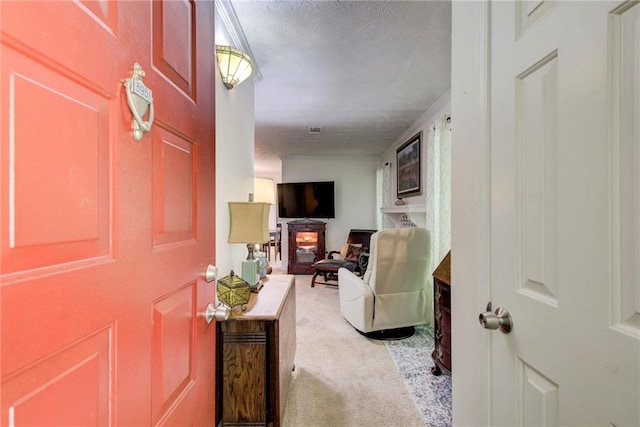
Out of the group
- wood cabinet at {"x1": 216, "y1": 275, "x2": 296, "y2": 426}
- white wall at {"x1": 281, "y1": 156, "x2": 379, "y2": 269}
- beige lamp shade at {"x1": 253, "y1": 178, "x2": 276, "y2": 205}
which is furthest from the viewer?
white wall at {"x1": 281, "y1": 156, "x2": 379, "y2": 269}

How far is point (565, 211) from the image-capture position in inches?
23.9

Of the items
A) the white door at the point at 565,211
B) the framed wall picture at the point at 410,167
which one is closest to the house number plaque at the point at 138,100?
the white door at the point at 565,211

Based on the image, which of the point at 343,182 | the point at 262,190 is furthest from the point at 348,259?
the point at 262,190

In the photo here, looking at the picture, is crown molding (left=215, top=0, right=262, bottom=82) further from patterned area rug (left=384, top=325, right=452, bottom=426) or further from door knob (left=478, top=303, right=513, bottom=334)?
patterned area rug (left=384, top=325, right=452, bottom=426)

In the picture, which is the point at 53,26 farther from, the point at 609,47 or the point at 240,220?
the point at 240,220

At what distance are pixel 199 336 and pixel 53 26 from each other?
2.54 feet

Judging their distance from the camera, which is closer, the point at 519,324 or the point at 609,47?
the point at 609,47

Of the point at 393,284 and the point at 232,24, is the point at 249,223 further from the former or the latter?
the point at 393,284

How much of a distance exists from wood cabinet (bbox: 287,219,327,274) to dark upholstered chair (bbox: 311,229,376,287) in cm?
36

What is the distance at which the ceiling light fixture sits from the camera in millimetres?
1576

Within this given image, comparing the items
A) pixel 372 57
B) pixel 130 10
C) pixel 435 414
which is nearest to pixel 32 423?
pixel 130 10

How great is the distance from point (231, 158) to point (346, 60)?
47.2 inches

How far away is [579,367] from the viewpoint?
57 centimetres

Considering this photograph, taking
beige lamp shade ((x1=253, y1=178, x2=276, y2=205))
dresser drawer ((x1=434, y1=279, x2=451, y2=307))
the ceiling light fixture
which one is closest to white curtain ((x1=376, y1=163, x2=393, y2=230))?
beige lamp shade ((x1=253, y1=178, x2=276, y2=205))
